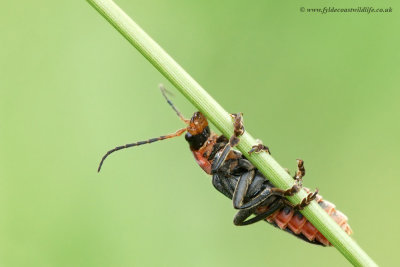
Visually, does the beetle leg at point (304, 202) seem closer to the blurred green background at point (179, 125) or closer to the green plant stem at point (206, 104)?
the green plant stem at point (206, 104)

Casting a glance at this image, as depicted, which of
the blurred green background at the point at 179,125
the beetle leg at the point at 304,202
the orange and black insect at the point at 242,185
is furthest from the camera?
the blurred green background at the point at 179,125

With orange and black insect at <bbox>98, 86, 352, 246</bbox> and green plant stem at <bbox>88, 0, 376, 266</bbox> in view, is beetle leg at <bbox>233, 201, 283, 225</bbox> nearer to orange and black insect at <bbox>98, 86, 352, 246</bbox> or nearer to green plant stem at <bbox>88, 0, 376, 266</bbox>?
orange and black insect at <bbox>98, 86, 352, 246</bbox>

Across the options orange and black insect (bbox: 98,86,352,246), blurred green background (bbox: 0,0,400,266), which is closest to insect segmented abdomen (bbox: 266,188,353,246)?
orange and black insect (bbox: 98,86,352,246)

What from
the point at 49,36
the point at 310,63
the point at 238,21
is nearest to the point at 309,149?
the point at 310,63

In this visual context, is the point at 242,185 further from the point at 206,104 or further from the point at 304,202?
the point at 206,104

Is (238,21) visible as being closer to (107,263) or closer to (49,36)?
(49,36)

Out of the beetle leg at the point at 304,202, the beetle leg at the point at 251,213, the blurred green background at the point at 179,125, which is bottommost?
the beetle leg at the point at 304,202

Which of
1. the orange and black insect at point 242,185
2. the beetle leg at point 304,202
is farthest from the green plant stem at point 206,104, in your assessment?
the orange and black insect at point 242,185
